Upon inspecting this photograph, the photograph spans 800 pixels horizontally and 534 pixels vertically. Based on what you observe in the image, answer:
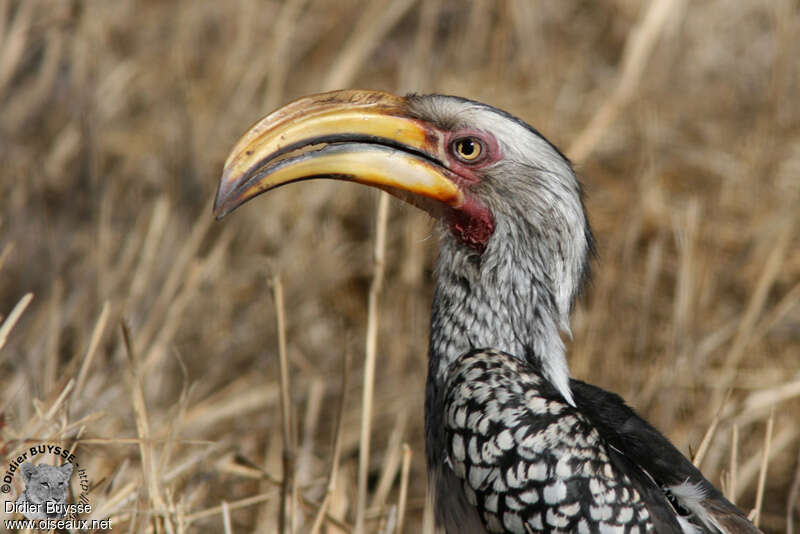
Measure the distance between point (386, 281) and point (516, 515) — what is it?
230cm

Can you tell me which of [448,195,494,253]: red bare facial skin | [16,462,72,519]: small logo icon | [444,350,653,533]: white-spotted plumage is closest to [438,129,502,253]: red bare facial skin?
[448,195,494,253]: red bare facial skin

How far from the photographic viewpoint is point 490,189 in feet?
8.48

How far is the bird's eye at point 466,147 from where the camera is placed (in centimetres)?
258

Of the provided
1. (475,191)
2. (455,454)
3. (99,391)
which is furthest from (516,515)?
(99,391)

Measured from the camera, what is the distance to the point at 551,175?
257 cm

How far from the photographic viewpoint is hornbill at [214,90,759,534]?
2182 millimetres

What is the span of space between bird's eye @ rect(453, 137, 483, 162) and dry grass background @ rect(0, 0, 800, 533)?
105 cm

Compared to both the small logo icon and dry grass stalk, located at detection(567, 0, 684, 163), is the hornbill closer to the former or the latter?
the small logo icon

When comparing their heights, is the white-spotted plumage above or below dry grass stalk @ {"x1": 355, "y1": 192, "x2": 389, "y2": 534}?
below

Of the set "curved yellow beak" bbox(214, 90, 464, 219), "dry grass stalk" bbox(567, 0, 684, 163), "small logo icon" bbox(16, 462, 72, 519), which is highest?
"dry grass stalk" bbox(567, 0, 684, 163)

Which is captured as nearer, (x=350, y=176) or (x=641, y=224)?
(x=350, y=176)

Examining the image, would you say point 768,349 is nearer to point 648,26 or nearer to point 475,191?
point 648,26

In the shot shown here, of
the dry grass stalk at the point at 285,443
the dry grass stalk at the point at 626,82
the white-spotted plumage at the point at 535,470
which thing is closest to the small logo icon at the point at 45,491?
the dry grass stalk at the point at 285,443

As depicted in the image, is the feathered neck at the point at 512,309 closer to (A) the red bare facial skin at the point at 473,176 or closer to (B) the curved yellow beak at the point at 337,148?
(A) the red bare facial skin at the point at 473,176
